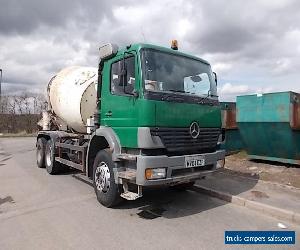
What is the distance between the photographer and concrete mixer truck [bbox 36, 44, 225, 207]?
5741 mm

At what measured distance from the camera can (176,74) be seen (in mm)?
6410

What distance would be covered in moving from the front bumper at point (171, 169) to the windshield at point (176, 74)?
1.13m

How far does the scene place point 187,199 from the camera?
7.36 meters

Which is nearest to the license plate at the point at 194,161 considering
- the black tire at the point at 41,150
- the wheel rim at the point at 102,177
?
the wheel rim at the point at 102,177

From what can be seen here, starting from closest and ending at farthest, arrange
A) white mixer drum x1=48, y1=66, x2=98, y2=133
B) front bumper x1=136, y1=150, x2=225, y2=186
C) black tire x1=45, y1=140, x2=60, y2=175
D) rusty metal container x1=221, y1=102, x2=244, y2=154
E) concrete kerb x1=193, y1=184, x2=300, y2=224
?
front bumper x1=136, y1=150, x2=225, y2=186 < concrete kerb x1=193, y1=184, x2=300, y2=224 < white mixer drum x1=48, y1=66, x2=98, y2=133 < black tire x1=45, y1=140, x2=60, y2=175 < rusty metal container x1=221, y1=102, x2=244, y2=154

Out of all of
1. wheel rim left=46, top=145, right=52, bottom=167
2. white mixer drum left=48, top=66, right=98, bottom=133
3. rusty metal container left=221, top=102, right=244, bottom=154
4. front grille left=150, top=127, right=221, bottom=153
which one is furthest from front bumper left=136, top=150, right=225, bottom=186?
rusty metal container left=221, top=102, right=244, bottom=154

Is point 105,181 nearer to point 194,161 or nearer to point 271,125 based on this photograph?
point 194,161

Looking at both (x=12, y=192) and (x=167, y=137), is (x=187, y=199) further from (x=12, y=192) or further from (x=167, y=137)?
(x=12, y=192)

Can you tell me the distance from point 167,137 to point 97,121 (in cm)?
189

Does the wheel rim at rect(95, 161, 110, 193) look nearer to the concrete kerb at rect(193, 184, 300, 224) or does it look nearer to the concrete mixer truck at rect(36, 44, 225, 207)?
the concrete mixer truck at rect(36, 44, 225, 207)

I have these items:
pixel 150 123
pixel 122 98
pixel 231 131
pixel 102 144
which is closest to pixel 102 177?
pixel 102 144

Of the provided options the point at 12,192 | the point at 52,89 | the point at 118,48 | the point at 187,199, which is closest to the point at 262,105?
the point at 187,199

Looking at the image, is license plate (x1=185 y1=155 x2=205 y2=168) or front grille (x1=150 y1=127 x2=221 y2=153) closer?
front grille (x1=150 y1=127 x2=221 y2=153)

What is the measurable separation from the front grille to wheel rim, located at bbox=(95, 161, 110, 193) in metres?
1.38
